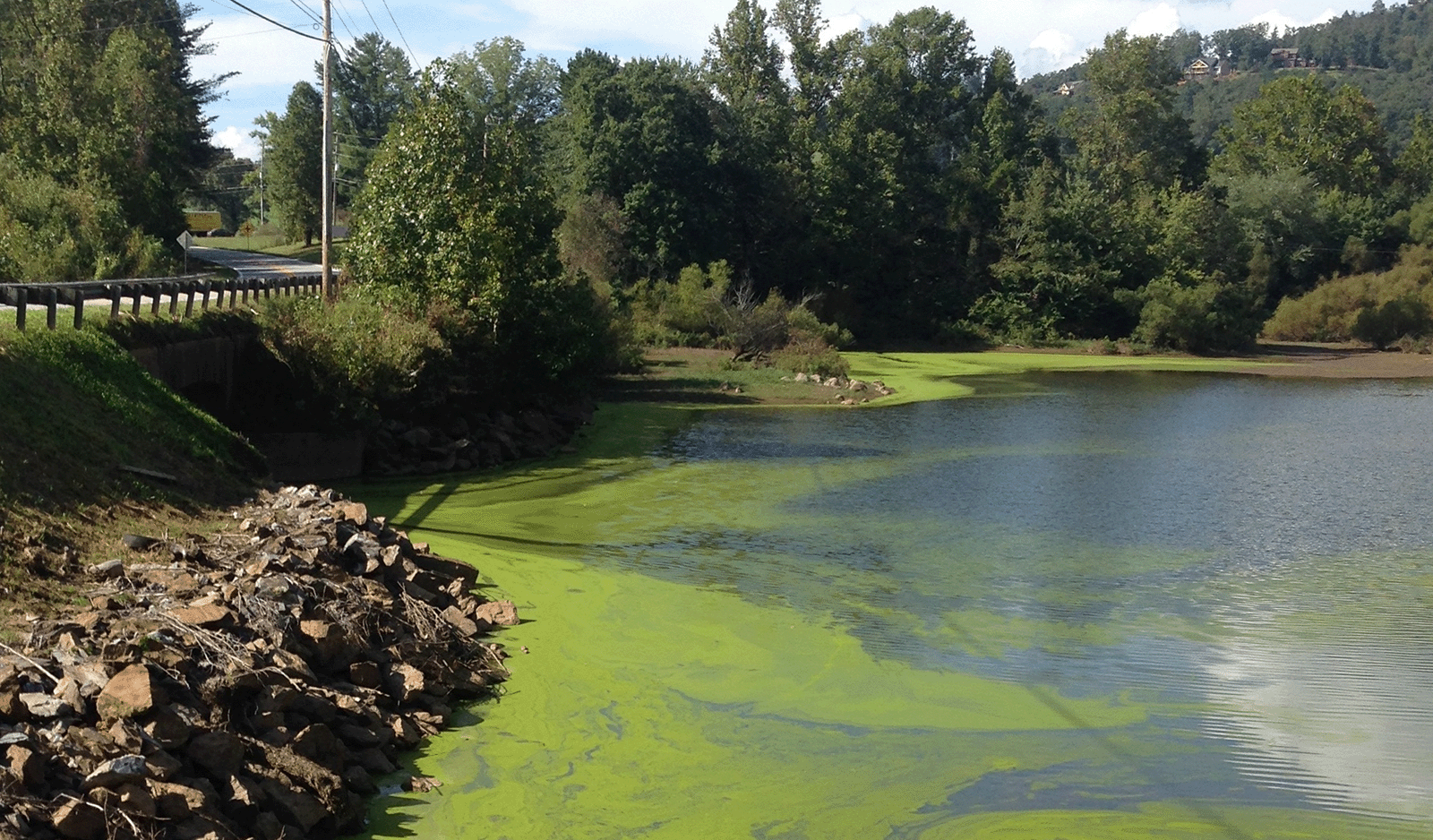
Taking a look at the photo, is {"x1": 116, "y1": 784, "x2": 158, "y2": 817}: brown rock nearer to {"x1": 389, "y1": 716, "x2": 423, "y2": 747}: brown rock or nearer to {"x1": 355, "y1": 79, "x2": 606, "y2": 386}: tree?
{"x1": 389, "y1": 716, "x2": 423, "y2": 747}: brown rock

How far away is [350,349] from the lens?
26.1 m

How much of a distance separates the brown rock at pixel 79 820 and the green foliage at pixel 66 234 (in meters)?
31.2

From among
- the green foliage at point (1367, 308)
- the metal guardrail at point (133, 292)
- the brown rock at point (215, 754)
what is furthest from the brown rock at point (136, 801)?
the green foliage at point (1367, 308)

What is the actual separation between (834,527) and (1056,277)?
55882mm

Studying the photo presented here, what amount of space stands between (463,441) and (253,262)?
41.2 m

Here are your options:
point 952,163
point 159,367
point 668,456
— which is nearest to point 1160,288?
point 952,163

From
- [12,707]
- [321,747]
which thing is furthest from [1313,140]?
[12,707]

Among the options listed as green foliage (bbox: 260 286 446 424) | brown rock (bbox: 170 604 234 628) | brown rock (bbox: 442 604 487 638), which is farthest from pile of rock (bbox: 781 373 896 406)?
brown rock (bbox: 170 604 234 628)

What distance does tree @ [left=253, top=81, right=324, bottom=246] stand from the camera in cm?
8050

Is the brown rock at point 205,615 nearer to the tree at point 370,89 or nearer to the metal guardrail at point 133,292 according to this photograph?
the metal guardrail at point 133,292

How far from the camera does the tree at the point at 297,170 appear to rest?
264 feet

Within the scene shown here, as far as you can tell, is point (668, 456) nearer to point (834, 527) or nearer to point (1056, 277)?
point (834, 527)

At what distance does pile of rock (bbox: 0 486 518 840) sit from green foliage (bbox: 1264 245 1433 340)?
75.1 metres

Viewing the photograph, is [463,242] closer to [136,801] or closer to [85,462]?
[85,462]
